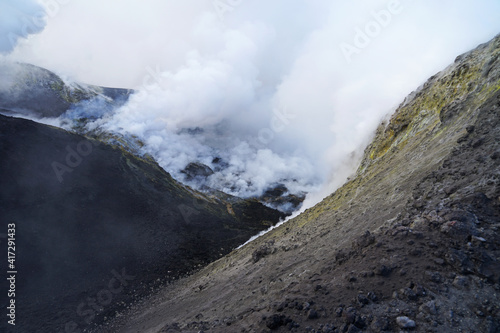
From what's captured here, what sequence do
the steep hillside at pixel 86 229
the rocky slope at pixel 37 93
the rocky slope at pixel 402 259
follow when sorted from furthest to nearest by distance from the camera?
the rocky slope at pixel 37 93 → the steep hillside at pixel 86 229 → the rocky slope at pixel 402 259

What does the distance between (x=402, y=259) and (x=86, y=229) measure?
2981 centimetres

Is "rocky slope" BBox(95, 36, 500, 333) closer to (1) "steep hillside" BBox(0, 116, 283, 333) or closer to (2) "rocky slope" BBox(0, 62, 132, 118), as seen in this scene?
(1) "steep hillside" BBox(0, 116, 283, 333)

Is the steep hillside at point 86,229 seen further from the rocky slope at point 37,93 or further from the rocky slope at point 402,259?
the rocky slope at point 37,93

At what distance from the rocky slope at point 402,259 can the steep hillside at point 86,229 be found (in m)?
7.08

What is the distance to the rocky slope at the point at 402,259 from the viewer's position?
19.5 feet

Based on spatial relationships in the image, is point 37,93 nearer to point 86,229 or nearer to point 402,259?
point 86,229

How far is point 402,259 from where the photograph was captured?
7098mm

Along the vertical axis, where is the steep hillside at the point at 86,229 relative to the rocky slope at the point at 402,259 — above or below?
above

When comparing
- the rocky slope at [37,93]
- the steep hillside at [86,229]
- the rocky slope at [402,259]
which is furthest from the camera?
the rocky slope at [37,93]

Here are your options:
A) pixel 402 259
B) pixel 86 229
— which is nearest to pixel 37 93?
pixel 86 229

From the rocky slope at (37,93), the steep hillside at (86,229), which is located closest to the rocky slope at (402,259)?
the steep hillside at (86,229)

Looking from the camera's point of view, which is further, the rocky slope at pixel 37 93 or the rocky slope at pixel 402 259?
the rocky slope at pixel 37 93

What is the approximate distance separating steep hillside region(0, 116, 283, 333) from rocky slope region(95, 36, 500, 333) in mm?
7081

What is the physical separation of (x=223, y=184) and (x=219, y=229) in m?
45.5
